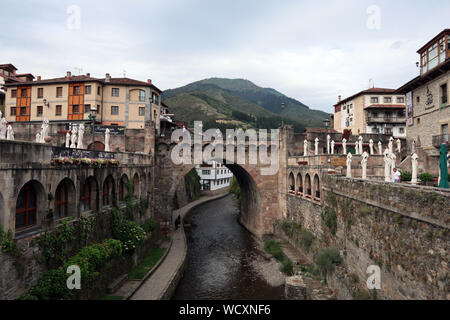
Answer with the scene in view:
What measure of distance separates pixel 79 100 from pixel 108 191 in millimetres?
27670

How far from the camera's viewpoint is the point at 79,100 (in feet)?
138

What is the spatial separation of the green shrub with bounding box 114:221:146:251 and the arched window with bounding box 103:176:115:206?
1.79m

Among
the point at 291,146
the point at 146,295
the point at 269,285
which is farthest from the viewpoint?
the point at 291,146

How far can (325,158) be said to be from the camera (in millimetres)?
24359

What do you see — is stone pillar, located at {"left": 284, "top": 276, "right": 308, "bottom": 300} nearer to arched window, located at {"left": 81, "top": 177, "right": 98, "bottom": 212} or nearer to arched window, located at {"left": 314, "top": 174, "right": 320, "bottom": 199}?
arched window, located at {"left": 314, "top": 174, "right": 320, "bottom": 199}

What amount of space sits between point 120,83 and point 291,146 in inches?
1068

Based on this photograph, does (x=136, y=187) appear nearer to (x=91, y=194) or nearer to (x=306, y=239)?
(x=91, y=194)

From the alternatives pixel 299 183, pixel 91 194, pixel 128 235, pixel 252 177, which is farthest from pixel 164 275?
pixel 252 177

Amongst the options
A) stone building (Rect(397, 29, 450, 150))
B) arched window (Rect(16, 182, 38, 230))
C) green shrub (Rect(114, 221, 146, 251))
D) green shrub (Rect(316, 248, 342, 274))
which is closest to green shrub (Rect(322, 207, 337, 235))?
green shrub (Rect(316, 248, 342, 274))

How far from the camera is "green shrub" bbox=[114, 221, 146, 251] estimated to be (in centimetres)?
1938

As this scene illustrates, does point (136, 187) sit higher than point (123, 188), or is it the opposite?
point (123, 188)

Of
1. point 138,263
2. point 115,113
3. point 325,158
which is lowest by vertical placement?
point 138,263
